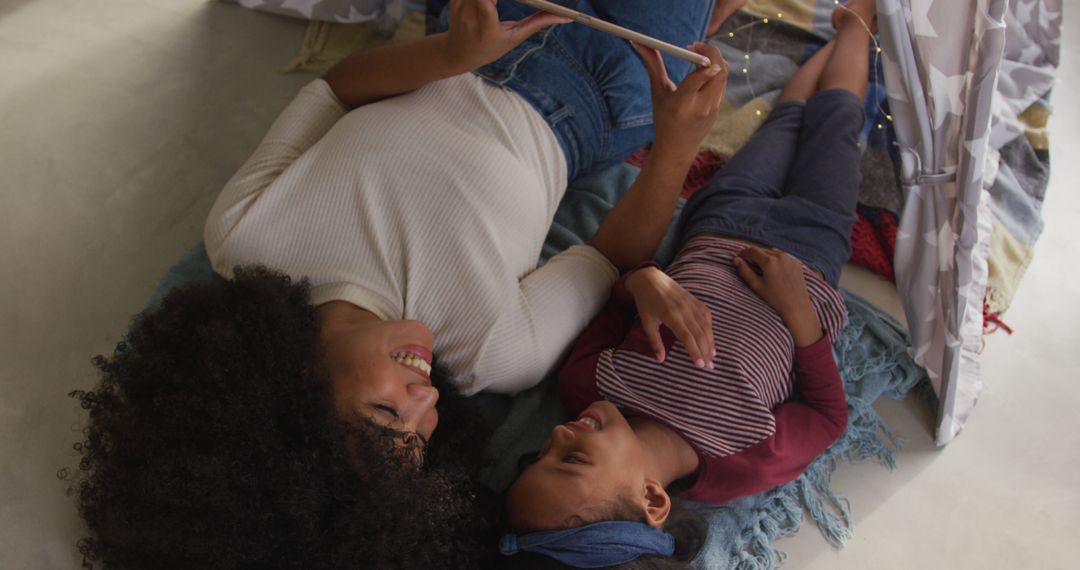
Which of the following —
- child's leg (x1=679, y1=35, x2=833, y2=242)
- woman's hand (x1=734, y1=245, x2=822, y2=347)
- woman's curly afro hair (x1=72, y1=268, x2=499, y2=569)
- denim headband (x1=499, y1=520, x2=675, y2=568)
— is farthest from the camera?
child's leg (x1=679, y1=35, x2=833, y2=242)

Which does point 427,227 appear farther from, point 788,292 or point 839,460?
point 839,460

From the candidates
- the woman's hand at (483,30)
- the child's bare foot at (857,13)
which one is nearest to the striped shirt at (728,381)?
the woman's hand at (483,30)

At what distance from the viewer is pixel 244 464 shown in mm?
844

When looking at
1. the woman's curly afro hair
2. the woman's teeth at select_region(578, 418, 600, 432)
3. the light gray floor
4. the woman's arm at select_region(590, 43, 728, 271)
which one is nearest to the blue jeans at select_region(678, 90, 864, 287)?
the woman's arm at select_region(590, 43, 728, 271)

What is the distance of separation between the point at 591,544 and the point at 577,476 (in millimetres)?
82

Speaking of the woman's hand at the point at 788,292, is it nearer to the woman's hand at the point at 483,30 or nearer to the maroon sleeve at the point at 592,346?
the maroon sleeve at the point at 592,346

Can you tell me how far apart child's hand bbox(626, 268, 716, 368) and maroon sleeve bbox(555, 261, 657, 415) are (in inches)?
2.0

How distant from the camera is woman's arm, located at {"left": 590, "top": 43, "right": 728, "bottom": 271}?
3.68 feet

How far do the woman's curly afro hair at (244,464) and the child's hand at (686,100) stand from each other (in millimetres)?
558

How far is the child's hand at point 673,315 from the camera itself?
110cm

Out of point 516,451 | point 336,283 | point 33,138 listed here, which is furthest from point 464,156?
point 33,138

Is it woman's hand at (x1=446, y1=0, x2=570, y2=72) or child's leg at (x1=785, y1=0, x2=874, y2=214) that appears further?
child's leg at (x1=785, y1=0, x2=874, y2=214)

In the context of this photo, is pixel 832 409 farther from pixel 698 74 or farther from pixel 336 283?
pixel 336 283

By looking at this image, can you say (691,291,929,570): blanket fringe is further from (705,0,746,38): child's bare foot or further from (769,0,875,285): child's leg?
(705,0,746,38): child's bare foot
